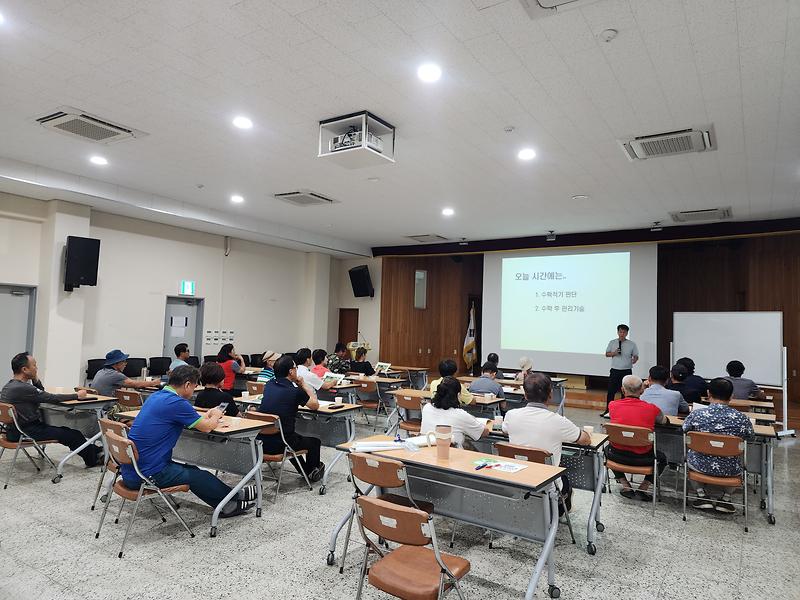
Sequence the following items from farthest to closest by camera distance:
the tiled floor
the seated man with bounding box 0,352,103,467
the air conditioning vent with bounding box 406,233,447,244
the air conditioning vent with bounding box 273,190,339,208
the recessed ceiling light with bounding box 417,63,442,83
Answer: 1. the air conditioning vent with bounding box 406,233,447,244
2. the air conditioning vent with bounding box 273,190,339,208
3. the seated man with bounding box 0,352,103,467
4. the recessed ceiling light with bounding box 417,63,442,83
5. the tiled floor

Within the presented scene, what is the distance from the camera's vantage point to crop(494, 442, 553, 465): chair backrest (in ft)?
11.0

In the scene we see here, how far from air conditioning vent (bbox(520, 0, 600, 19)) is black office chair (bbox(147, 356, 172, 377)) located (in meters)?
8.41

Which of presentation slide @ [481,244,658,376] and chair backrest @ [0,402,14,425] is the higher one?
presentation slide @ [481,244,658,376]

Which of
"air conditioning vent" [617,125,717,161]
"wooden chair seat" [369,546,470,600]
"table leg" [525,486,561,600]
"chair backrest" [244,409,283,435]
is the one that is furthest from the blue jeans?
"air conditioning vent" [617,125,717,161]

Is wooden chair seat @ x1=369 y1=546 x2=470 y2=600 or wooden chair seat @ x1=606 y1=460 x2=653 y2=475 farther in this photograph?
wooden chair seat @ x1=606 y1=460 x2=653 y2=475

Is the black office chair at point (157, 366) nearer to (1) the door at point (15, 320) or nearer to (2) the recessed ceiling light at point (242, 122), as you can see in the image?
(1) the door at point (15, 320)

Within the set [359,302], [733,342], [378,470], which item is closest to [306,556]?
[378,470]

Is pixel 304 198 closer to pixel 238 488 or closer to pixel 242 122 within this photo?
pixel 242 122

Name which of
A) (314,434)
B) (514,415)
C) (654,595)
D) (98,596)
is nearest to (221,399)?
(314,434)

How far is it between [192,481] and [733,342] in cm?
866

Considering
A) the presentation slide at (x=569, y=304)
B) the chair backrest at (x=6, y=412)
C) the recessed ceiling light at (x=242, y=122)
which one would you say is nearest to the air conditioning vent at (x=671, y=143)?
the recessed ceiling light at (x=242, y=122)

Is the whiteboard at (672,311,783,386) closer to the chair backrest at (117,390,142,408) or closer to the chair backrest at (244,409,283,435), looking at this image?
the chair backrest at (244,409,283,435)

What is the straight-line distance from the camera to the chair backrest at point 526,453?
336 centimetres

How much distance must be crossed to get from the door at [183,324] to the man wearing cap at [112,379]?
4191 millimetres
